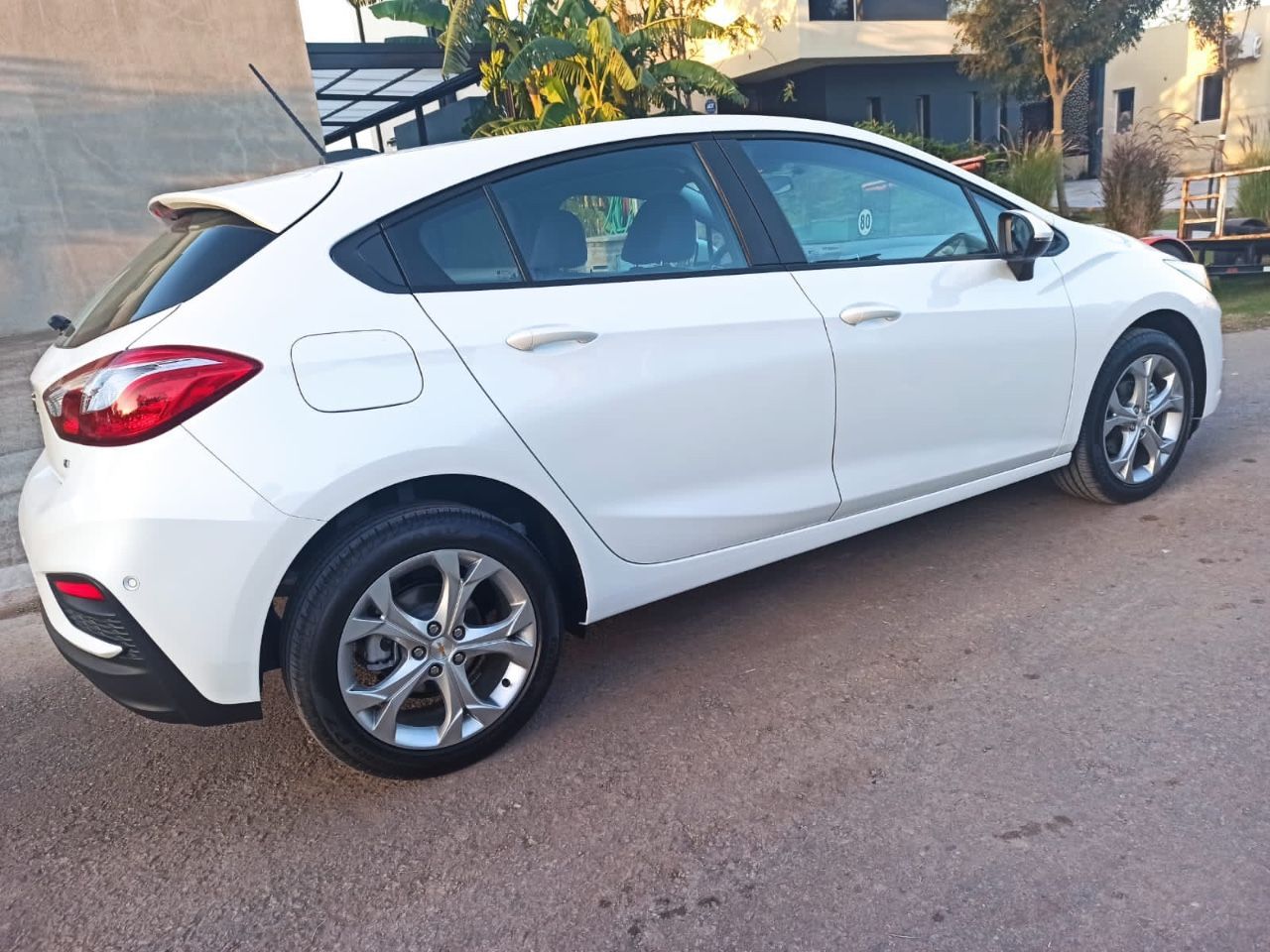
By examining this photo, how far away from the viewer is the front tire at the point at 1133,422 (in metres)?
4.05

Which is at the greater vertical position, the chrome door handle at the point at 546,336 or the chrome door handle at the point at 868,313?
the chrome door handle at the point at 546,336

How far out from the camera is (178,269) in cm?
260

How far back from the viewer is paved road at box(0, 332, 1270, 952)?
7.09ft

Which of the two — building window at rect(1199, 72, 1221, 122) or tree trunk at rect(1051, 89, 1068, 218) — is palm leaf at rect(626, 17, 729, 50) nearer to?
tree trunk at rect(1051, 89, 1068, 218)

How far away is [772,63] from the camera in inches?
956

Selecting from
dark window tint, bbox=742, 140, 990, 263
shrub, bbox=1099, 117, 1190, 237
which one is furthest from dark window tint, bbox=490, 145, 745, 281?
shrub, bbox=1099, 117, 1190, 237

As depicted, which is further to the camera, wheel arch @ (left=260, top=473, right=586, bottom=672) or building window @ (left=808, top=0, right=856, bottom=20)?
building window @ (left=808, top=0, right=856, bottom=20)

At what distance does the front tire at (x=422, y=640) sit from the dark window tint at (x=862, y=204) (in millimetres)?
1510

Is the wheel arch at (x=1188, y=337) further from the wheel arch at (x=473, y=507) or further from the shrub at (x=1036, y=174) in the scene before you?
the shrub at (x=1036, y=174)

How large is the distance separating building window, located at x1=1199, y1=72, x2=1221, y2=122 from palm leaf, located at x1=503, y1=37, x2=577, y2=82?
26.6 meters

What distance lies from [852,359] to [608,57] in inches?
450

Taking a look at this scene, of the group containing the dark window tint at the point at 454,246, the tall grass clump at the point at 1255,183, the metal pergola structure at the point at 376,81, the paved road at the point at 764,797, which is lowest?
the paved road at the point at 764,797

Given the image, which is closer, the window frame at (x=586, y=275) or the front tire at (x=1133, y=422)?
the window frame at (x=586, y=275)

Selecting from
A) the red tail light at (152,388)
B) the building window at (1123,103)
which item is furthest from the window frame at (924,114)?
the red tail light at (152,388)
